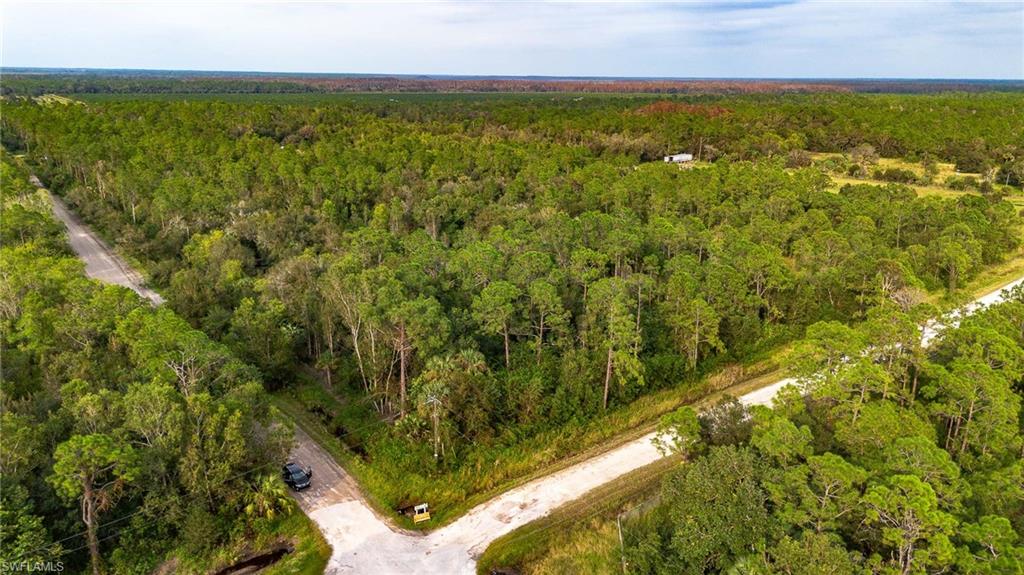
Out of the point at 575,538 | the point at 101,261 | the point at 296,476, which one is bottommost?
the point at 575,538

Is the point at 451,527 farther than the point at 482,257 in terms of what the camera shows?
No

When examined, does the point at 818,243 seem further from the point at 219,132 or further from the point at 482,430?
the point at 219,132

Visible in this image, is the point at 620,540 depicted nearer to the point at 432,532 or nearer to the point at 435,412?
the point at 432,532

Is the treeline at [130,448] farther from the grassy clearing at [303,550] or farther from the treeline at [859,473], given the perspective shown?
the treeline at [859,473]

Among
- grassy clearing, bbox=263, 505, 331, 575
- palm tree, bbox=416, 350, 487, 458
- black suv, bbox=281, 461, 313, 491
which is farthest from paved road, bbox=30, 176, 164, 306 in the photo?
grassy clearing, bbox=263, 505, 331, 575

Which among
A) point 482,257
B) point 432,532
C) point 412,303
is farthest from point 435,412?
point 482,257
